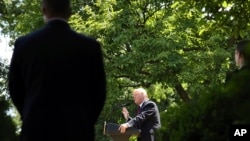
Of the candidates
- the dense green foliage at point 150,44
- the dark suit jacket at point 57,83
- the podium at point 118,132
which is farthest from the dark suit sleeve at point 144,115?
the dense green foliage at point 150,44

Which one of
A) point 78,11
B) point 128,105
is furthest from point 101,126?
point 78,11

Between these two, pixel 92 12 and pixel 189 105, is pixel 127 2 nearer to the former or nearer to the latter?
pixel 92 12

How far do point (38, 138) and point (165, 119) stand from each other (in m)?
1.19

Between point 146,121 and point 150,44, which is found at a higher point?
point 150,44

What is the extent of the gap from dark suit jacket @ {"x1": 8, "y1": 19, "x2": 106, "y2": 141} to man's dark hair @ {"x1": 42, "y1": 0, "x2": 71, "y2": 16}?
6cm

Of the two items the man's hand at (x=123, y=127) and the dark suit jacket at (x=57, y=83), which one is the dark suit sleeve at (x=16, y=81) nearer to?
the dark suit jacket at (x=57, y=83)

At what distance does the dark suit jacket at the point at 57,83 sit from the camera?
436 cm

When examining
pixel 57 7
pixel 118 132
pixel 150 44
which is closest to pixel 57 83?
pixel 57 7

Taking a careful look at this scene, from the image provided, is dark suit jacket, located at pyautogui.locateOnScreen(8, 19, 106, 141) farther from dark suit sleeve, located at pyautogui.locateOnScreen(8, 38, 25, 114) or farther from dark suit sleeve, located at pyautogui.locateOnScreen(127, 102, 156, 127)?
dark suit sleeve, located at pyautogui.locateOnScreen(127, 102, 156, 127)

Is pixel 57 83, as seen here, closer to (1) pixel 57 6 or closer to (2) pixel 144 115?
(1) pixel 57 6

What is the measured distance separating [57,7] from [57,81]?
1.65ft

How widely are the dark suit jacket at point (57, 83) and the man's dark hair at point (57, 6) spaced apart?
6cm

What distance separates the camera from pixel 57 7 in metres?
4.54

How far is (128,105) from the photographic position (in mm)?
33875
